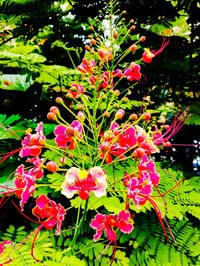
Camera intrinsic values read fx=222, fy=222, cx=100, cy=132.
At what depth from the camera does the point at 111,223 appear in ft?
3.62

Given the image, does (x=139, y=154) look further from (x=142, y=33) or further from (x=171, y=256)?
(x=142, y=33)

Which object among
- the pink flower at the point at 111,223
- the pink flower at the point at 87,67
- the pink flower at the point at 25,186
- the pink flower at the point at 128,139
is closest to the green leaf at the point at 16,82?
the pink flower at the point at 87,67

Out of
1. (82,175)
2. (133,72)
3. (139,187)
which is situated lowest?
(139,187)

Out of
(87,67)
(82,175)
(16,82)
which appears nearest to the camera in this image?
(82,175)

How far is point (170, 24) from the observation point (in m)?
3.14

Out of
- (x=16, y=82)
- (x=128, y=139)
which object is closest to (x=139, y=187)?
(x=128, y=139)

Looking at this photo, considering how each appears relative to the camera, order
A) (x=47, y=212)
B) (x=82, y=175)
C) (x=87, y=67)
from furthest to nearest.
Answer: (x=87, y=67), (x=47, y=212), (x=82, y=175)

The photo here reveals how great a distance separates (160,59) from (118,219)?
2539 millimetres

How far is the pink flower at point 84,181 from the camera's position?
0.95 meters

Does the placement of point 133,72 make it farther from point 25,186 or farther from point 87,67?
point 25,186

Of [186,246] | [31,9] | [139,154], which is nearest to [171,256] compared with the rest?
[186,246]

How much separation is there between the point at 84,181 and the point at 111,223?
0.99ft

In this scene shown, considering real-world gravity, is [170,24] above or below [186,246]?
above

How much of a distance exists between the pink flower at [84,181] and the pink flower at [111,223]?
0.22 m
